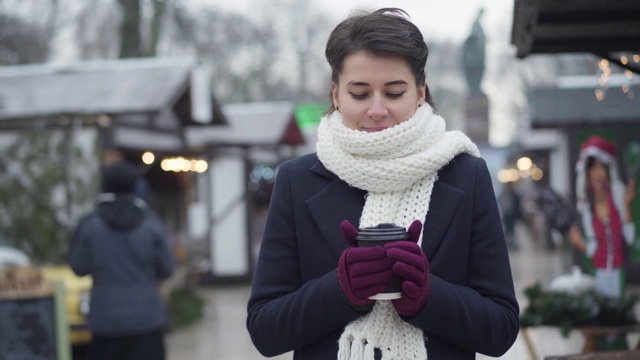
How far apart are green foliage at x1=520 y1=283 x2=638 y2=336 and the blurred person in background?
8.23ft

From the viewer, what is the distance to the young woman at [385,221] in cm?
192

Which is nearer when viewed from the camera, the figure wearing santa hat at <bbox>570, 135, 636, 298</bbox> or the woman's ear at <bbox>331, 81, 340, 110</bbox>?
the woman's ear at <bbox>331, 81, 340, 110</bbox>

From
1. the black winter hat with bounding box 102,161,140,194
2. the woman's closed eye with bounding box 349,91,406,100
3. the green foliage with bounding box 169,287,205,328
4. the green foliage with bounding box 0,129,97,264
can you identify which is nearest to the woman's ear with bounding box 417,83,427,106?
the woman's closed eye with bounding box 349,91,406,100

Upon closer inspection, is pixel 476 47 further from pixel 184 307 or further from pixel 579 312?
pixel 579 312

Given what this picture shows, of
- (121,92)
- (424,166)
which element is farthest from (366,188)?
(121,92)

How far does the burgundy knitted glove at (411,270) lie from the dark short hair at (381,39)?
41 cm

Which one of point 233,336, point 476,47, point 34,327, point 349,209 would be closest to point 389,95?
point 349,209

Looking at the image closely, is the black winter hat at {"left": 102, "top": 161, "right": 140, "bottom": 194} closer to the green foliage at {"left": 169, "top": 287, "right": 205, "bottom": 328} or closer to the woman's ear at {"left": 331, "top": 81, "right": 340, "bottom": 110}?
the woman's ear at {"left": 331, "top": 81, "right": 340, "bottom": 110}

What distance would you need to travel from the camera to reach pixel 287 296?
2018 mm

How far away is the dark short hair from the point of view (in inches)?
76.6

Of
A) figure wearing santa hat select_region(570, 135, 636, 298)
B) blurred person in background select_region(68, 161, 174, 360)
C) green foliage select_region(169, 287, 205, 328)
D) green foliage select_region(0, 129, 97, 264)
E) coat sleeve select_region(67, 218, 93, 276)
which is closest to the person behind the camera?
blurred person in background select_region(68, 161, 174, 360)

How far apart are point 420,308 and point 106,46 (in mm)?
29968

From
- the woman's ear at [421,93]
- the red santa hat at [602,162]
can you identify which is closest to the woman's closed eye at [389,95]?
the woman's ear at [421,93]

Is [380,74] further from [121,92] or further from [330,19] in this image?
[330,19]
